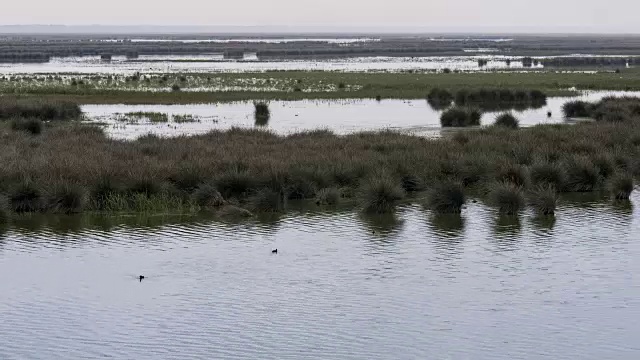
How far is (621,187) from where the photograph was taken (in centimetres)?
2666

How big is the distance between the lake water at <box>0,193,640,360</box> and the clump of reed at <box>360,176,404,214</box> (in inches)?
22.2

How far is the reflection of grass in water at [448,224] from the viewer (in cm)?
2241

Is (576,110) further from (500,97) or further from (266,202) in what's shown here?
(266,202)

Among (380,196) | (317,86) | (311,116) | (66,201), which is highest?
(380,196)

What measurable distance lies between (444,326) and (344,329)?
1.41 metres

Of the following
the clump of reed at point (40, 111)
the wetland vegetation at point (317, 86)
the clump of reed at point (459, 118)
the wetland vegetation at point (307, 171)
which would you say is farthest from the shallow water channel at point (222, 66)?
the wetland vegetation at point (307, 171)

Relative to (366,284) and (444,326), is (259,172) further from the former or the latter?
(444,326)

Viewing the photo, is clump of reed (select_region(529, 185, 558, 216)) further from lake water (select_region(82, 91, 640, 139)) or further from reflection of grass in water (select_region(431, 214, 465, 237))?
lake water (select_region(82, 91, 640, 139))

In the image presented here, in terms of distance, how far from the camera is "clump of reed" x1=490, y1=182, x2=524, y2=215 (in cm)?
2467

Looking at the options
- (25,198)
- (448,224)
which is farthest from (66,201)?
(448,224)

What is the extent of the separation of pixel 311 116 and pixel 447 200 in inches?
1017

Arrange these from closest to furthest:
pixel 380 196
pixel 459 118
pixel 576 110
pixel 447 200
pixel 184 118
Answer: pixel 447 200, pixel 380 196, pixel 459 118, pixel 184 118, pixel 576 110

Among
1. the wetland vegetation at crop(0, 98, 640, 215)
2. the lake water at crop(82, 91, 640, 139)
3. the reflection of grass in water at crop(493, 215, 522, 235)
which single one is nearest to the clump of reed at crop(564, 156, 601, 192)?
the wetland vegetation at crop(0, 98, 640, 215)

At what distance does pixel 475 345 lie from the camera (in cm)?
1465
